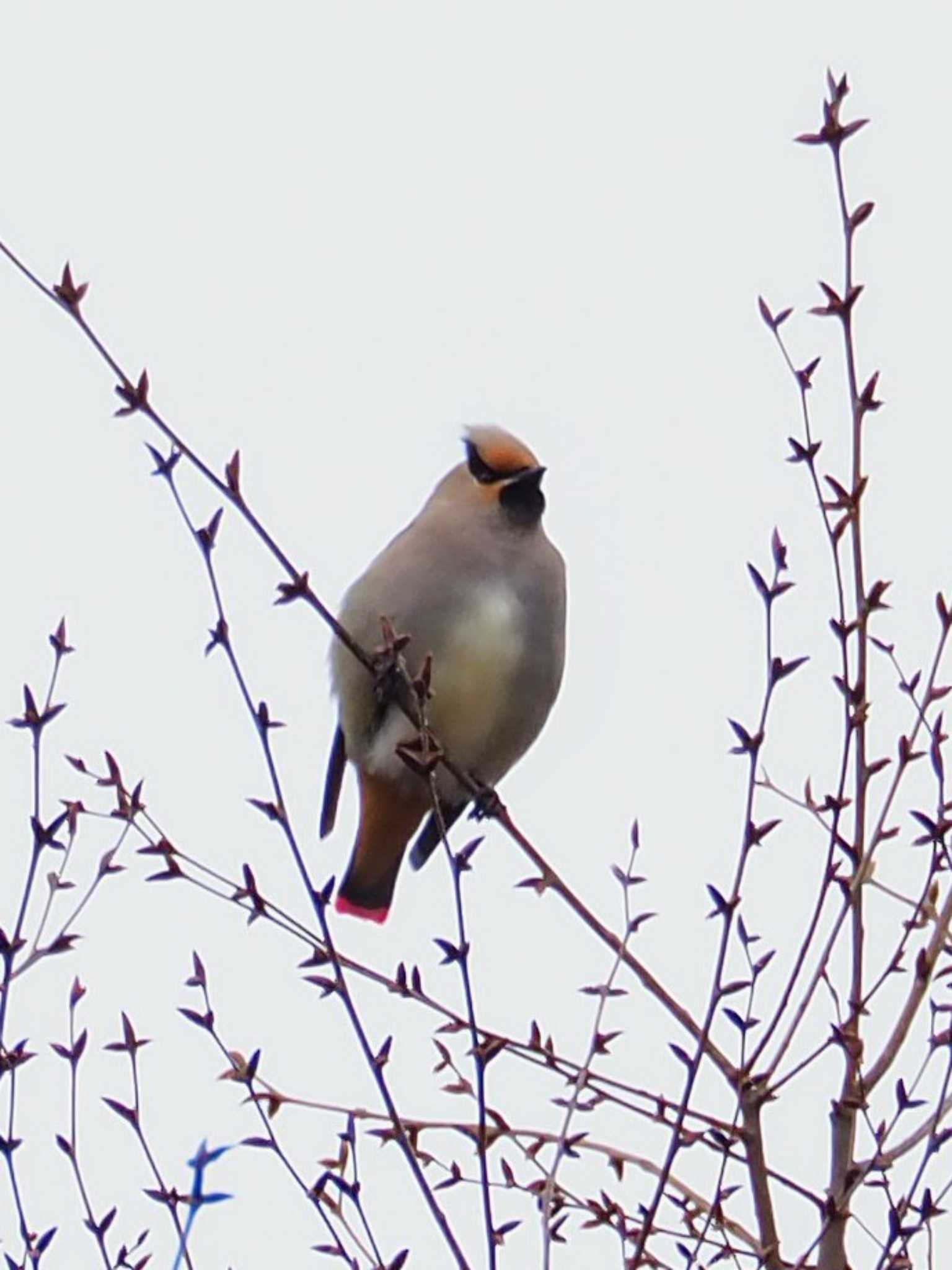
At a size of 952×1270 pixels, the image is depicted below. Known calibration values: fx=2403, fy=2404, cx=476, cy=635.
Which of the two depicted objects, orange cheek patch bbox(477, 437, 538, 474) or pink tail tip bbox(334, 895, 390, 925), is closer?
orange cheek patch bbox(477, 437, 538, 474)

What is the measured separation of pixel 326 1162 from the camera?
2.93 metres

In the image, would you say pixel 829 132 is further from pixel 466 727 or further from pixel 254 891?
pixel 466 727

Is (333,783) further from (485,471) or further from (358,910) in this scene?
(485,471)

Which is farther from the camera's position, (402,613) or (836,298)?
(402,613)

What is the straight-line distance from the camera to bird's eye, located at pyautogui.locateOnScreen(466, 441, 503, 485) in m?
4.96

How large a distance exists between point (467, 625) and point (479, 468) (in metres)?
0.41

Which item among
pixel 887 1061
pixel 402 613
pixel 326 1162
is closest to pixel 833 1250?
pixel 887 1061

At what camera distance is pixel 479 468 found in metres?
4.98

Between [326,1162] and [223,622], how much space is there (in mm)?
691

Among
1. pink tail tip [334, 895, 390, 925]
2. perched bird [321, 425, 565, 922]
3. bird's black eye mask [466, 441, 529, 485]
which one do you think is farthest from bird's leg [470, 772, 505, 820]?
bird's black eye mask [466, 441, 529, 485]

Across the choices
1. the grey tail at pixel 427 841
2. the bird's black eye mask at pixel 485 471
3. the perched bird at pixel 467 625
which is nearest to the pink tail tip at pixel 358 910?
the grey tail at pixel 427 841

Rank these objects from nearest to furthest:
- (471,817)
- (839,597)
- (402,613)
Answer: (839,597), (402,613), (471,817)

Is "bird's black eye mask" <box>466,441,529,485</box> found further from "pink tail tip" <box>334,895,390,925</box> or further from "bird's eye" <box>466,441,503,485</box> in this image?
"pink tail tip" <box>334,895,390,925</box>

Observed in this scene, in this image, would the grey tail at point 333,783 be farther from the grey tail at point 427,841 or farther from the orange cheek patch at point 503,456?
the orange cheek patch at point 503,456
